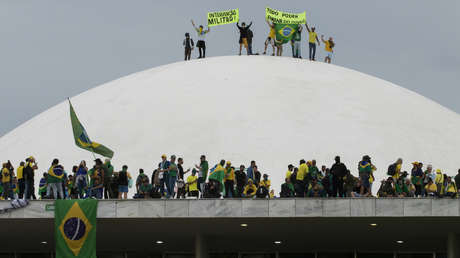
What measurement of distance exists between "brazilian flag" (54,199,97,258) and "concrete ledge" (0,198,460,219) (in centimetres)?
26

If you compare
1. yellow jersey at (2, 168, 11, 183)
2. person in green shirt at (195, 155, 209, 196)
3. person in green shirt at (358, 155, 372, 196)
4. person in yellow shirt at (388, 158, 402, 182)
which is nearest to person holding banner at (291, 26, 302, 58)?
person in green shirt at (195, 155, 209, 196)

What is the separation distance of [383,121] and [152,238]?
971cm

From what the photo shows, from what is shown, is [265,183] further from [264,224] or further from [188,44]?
[188,44]

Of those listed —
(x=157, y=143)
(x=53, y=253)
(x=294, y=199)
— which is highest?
(x=157, y=143)

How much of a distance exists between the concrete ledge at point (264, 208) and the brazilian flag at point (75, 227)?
0.84 ft

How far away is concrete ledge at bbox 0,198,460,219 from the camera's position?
2377 centimetres

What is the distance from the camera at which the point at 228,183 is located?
25.1m

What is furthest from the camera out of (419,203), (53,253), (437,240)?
(53,253)

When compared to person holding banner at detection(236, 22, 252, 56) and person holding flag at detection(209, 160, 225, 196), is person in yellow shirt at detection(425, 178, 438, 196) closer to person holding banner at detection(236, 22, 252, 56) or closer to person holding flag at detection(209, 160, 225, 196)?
person holding flag at detection(209, 160, 225, 196)

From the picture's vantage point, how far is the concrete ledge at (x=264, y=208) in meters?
23.8

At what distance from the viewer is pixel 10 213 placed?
82.4 ft

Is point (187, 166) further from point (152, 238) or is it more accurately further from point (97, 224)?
point (97, 224)

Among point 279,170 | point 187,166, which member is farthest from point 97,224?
point 279,170

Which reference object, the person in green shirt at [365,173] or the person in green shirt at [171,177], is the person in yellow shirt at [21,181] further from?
the person in green shirt at [365,173]
